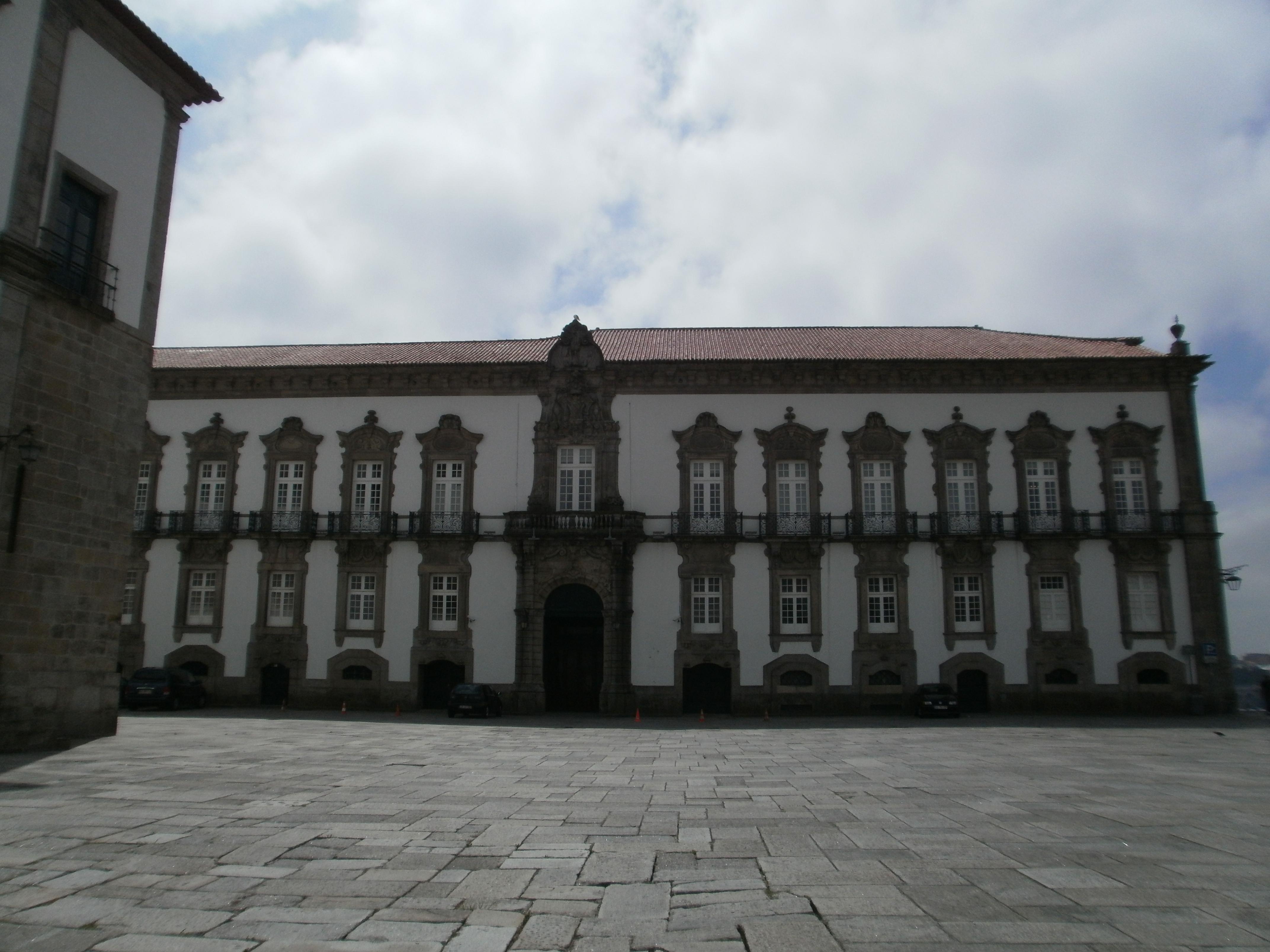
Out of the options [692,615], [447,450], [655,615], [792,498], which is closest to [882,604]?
[792,498]

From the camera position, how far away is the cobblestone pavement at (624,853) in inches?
249

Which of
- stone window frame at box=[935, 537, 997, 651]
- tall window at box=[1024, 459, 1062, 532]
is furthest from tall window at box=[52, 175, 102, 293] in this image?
tall window at box=[1024, 459, 1062, 532]

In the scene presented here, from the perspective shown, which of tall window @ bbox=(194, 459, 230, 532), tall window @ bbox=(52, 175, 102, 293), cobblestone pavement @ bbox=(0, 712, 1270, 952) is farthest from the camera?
tall window @ bbox=(194, 459, 230, 532)

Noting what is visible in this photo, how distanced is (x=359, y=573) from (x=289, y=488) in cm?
413

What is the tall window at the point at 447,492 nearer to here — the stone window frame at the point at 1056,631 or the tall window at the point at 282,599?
the tall window at the point at 282,599

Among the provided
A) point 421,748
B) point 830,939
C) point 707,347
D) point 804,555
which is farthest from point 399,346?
point 830,939

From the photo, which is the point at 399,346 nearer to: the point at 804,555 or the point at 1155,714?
the point at 804,555

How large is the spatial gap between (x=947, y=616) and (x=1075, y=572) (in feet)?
15.0

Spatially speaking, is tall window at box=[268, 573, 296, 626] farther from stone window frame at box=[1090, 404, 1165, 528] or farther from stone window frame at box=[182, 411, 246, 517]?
stone window frame at box=[1090, 404, 1165, 528]

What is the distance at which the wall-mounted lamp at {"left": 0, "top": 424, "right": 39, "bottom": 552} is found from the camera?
14.9m

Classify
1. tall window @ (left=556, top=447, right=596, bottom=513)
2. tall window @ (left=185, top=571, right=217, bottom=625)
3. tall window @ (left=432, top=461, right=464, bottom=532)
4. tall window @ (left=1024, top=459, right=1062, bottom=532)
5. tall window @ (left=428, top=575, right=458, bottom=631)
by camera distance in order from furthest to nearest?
tall window @ (left=185, top=571, right=217, bottom=625), tall window @ (left=432, top=461, right=464, bottom=532), tall window @ (left=556, top=447, right=596, bottom=513), tall window @ (left=428, top=575, right=458, bottom=631), tall window @ (left=1024, top=459, right=1062, bottom=532)

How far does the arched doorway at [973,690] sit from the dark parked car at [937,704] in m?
1.65

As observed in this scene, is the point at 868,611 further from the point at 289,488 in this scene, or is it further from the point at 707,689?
the point at 289,488

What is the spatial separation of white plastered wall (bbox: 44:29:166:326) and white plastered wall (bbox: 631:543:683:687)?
56.0 feet
